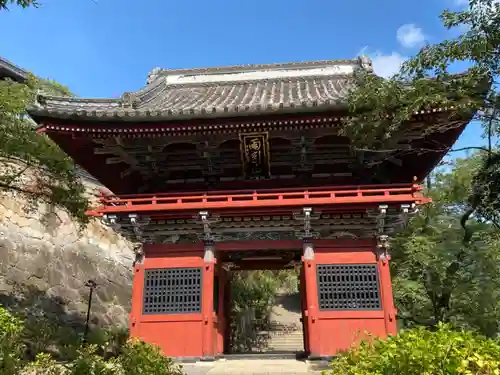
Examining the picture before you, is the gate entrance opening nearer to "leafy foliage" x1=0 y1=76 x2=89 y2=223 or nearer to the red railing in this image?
"leafy foliage" x1=0 y1=76 x2=89 y2=223

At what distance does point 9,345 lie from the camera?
17.8 ft

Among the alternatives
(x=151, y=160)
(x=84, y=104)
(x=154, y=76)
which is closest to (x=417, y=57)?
(x=151, y=160)

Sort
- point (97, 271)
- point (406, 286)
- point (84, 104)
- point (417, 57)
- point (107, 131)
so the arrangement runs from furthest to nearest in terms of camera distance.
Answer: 1. point (97, 271)
2. point (406, 286)
3. point (84, 104)
4. point (107, 131)
5. point (417, 57)

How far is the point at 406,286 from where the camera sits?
706 inches

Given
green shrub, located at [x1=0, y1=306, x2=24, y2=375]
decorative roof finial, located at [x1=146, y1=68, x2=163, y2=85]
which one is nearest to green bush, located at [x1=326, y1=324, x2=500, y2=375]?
green shrub, located at [x1=0, y1=306, x2=24, y2=375]

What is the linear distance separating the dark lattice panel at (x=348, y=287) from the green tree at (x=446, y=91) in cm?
350

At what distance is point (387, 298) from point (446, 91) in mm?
5413

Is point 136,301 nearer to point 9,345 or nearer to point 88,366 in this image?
point 88,366

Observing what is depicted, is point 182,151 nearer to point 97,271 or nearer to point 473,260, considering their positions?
point 473,260

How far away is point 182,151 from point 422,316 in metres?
13.9

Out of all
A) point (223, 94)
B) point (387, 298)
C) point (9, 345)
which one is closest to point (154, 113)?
point (223, 94)

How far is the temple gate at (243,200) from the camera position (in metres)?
10.8

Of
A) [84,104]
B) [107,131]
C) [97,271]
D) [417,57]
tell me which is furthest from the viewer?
[97,271]

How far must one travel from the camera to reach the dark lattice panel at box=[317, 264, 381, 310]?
11000mm
